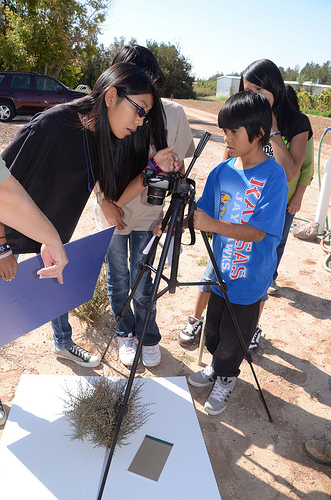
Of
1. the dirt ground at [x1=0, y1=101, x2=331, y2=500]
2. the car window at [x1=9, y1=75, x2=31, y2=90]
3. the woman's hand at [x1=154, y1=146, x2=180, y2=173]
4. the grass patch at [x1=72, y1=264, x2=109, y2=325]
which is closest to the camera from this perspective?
the woman's hand at [x1=154, y1=146, x2=180, y2=173]

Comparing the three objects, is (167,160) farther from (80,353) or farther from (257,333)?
(257,333)

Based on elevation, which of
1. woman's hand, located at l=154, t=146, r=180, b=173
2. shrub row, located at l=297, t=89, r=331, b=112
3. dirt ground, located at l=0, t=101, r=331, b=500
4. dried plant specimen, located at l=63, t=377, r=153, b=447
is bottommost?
dirt ground, located at l=0, t=101, r=331, b=500

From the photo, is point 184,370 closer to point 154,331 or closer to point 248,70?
point 154,331

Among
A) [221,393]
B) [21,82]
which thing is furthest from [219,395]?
[21,82]

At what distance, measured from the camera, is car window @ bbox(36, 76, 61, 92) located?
11816 millimetres

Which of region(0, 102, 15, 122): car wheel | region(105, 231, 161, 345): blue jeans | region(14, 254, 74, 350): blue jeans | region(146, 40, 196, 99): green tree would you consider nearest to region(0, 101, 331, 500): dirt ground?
region(14, 254, 74, 350): blue jeans

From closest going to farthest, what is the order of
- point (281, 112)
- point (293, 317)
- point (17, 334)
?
point (17, 334) → point (281, 112) → point (293, 317)

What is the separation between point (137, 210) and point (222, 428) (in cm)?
138

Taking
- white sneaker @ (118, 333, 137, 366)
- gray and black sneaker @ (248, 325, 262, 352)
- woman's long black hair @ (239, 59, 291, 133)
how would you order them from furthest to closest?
1. gray and black sneaker @ (248, 325, 262, 352)
2. white sneaker @ (118, 333, 137, 366)
3. woman's long black hair @ (239, 59, 291, 133)

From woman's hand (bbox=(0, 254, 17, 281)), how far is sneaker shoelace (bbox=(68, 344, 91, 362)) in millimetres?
1033

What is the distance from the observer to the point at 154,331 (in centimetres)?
278

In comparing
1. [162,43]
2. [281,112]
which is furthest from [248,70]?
[162,43]

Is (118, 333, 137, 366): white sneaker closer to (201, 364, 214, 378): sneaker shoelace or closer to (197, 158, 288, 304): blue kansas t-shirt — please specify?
(201, 364, 214, 378): sneaker shoelace

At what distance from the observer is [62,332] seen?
2674mm
